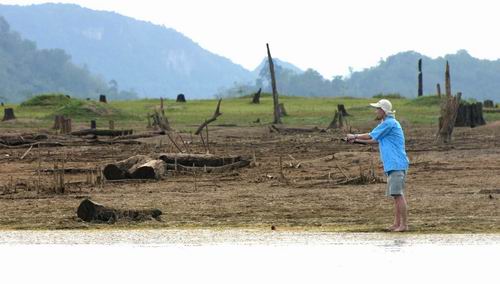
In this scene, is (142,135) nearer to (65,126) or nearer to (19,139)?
(19,139)

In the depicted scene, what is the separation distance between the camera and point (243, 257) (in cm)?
1112

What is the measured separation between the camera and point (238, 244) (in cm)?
1223

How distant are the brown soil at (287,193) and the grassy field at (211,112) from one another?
53.3ft

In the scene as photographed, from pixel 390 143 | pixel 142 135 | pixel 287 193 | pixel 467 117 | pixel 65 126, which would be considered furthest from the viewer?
pixel 467 117

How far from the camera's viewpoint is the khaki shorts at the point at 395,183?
13539 mm

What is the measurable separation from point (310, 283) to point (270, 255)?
1948 millimetres

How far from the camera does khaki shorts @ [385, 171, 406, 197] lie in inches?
533

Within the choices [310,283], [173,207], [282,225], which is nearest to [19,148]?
[173,207]

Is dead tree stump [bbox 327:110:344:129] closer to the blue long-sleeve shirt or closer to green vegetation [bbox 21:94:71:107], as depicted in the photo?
green vegetation [bbox 21:94:71:107]

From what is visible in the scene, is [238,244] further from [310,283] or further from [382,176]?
[382,176]

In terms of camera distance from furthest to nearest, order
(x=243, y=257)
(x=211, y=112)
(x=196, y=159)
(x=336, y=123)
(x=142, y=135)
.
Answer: (x=211, y=112), (x=336, y=123), (x=142, y=135), (x=196, y=159), (x=243, y=257)

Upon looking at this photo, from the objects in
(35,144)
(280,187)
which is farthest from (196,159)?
(35,144)

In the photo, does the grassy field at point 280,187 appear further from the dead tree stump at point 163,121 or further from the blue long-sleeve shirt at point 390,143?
the blue long-sleeve shirt at point 390,143

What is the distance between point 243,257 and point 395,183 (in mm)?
3030
